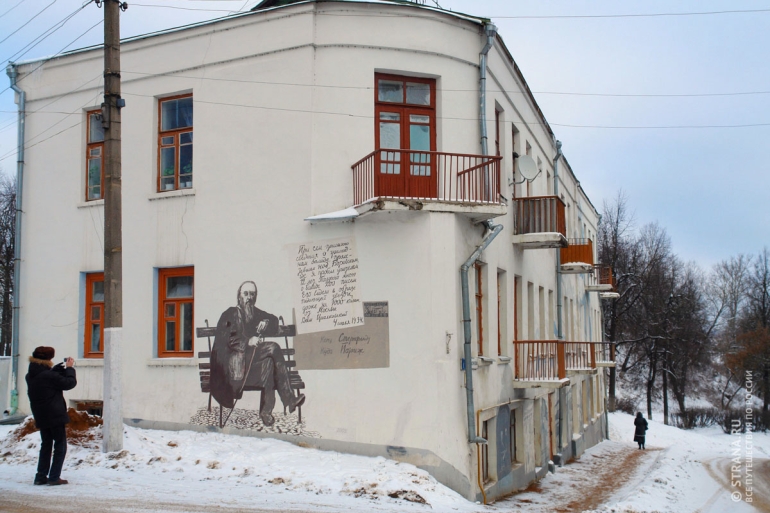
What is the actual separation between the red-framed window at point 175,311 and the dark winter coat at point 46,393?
467 centimetres

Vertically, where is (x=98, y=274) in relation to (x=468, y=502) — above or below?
above

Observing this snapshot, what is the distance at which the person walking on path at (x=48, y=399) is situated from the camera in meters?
9.41

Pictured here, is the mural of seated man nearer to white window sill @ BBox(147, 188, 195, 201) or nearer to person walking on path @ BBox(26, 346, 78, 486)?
white window sill @ BBox(147, 188, 195, 201)

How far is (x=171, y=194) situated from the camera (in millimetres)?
14469

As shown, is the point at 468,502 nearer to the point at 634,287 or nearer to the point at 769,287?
the point at 634,287

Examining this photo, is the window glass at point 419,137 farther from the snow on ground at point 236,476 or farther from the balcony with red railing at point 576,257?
the balcony with red railing at point 576,257

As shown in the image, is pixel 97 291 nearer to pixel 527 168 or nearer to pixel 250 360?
pixel 250 360

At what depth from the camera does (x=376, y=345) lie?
41.1ft

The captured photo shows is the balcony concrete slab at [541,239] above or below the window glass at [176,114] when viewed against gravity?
below

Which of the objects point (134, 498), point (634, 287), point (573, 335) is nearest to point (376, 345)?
point (134, 498)

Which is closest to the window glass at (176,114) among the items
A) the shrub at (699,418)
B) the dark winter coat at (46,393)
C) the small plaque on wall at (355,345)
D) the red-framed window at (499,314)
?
the small plaque on wall at (355,345)

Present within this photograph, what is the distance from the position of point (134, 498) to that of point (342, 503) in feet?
8.84

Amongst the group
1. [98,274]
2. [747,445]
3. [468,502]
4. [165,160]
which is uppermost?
[165,160]

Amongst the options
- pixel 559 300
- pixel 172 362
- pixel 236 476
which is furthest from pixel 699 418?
pixel 236 476
